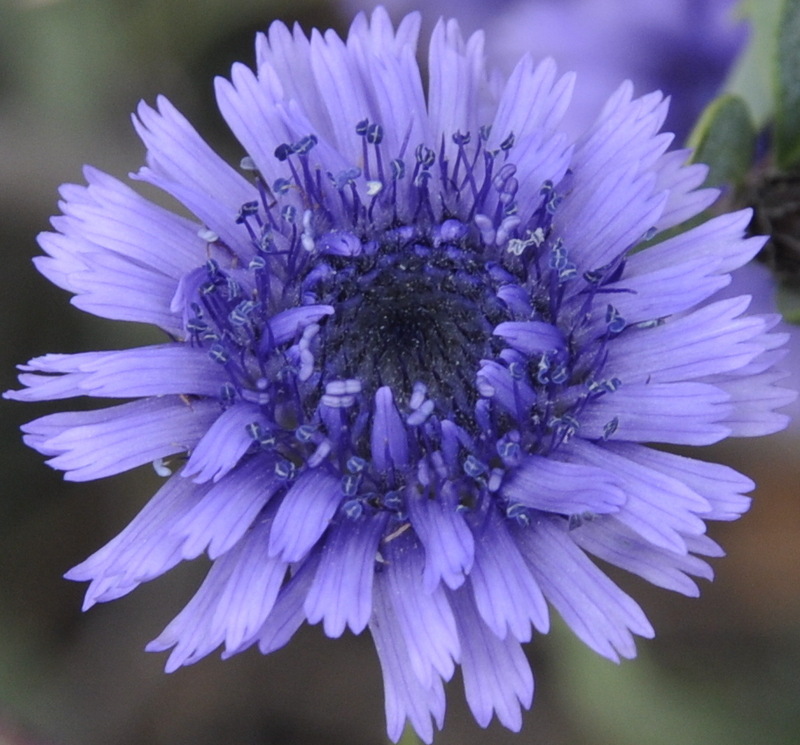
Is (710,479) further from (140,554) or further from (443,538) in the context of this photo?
(140,554)

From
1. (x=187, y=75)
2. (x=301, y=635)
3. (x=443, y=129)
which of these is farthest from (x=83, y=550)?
(x=443, y=129)

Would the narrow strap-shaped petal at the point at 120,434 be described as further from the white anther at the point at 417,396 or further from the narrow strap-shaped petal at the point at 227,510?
the white anther at the point at 417,396

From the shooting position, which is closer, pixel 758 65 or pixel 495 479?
pixel 495 479

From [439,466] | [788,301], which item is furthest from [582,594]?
[788,301]

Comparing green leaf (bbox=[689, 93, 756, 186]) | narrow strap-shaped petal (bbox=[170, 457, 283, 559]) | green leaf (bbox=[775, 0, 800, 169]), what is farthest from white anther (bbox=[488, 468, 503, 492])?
green leaf (bbox=[775, 0, 800, 169])

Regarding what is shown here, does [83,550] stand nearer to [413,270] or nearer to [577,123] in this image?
Result: [413,270]

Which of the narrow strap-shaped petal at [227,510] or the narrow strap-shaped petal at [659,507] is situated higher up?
the narrow strap-shaped petal at [227,510]

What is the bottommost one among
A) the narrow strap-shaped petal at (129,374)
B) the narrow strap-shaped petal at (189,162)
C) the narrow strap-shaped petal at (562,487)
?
the narrow strap-shaped petal at (562,487)

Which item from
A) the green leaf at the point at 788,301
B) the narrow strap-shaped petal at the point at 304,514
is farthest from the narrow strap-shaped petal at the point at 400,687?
the green leaf at the point at 788,301
